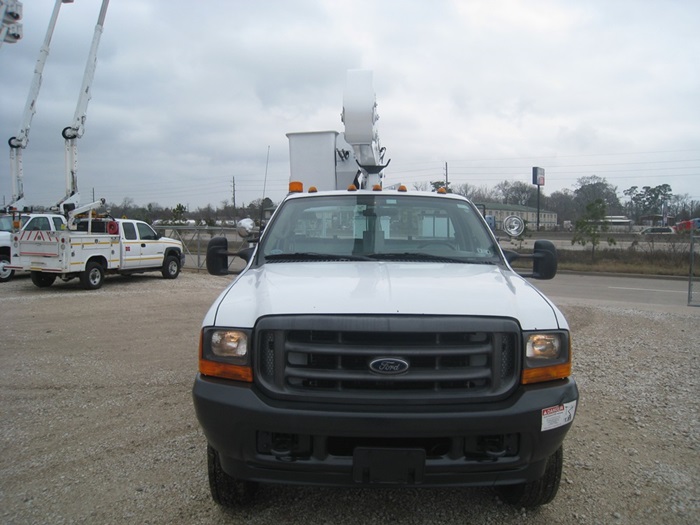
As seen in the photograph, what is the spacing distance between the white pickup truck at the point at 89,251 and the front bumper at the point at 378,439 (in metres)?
12.0

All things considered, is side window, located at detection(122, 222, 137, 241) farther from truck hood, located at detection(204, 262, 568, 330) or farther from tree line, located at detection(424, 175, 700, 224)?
tree line, located at detection(424, 175, 700, 224)

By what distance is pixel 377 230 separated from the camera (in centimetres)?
391

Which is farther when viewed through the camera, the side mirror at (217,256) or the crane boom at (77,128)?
the crane boom at (77,128)

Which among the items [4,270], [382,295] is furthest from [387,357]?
[4,270]

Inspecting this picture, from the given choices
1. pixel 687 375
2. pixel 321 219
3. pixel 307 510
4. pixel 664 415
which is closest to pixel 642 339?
pixel 687 375

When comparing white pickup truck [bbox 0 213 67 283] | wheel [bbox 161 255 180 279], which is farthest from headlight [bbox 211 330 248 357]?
wheel [bbox 161 255 180 279]

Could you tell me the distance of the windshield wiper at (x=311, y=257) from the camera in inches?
139

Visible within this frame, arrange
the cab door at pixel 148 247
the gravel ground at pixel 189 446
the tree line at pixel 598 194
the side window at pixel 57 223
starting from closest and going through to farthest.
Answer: the gravel ground at pixel 189 446 → the cab door at pixel 148 247 → the side window at pixel 57 223 → the tree line at pixel 598 194

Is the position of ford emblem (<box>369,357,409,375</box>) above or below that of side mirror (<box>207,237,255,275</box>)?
below

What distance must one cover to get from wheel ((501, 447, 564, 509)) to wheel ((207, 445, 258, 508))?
1.58 m

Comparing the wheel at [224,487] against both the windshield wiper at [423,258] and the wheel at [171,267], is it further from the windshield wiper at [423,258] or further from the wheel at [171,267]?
the wheel at [171,267]

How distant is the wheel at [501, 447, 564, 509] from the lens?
2.81 m

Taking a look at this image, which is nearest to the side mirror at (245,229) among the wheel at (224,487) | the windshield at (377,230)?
the windshield at (377,230)

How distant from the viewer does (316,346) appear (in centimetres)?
245
